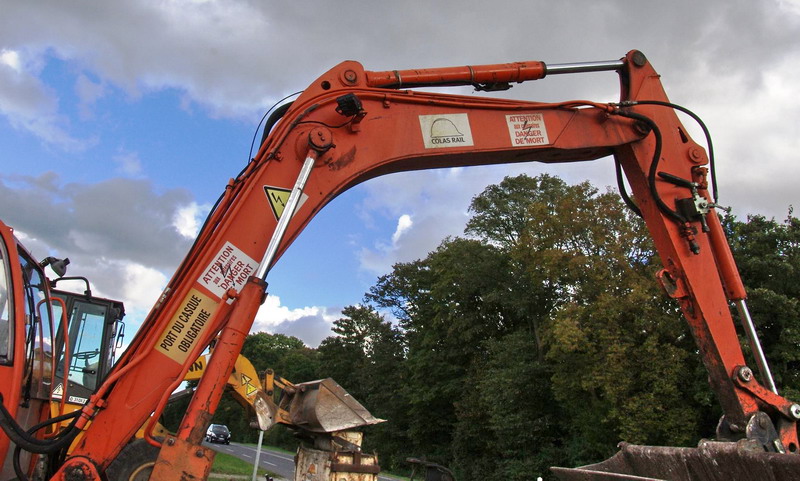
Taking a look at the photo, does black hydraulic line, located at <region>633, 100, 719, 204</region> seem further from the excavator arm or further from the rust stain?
the rust stain

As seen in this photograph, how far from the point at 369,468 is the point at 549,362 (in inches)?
955

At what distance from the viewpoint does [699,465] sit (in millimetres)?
4453

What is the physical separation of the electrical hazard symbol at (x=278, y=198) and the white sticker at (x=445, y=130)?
1.16 metres

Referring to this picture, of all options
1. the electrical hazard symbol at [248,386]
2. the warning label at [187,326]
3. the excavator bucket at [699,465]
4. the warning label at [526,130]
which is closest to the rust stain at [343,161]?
the warning label at [187,326]

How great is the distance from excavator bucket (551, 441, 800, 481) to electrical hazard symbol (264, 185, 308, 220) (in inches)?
111

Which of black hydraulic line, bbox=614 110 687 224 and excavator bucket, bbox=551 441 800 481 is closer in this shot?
Result: excavator bucket, bbox=551 441 800 481

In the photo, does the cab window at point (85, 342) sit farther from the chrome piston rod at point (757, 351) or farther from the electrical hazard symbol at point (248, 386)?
the chrome piston rod at point (757, 351)

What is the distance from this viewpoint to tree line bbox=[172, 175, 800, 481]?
22250 millimetres

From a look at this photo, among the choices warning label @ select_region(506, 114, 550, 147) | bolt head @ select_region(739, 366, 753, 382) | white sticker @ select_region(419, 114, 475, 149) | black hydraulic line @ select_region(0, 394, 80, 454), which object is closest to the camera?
black hydraulic line @ select_region(0, 394, 80, 454)

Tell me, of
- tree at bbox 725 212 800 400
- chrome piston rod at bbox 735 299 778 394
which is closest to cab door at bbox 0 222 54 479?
chrome piston rod at bbox 735 299 778 394

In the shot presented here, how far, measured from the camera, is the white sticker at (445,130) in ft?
16.1

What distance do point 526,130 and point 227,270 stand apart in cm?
266

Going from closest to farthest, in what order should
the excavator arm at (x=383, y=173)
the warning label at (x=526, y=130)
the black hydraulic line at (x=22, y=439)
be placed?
the black hydraulic line at (x=22, y=439) < the excavator arm at (x=383, y=173) < the warning label at (x=526, y=130)

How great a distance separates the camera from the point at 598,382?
76.9ft
